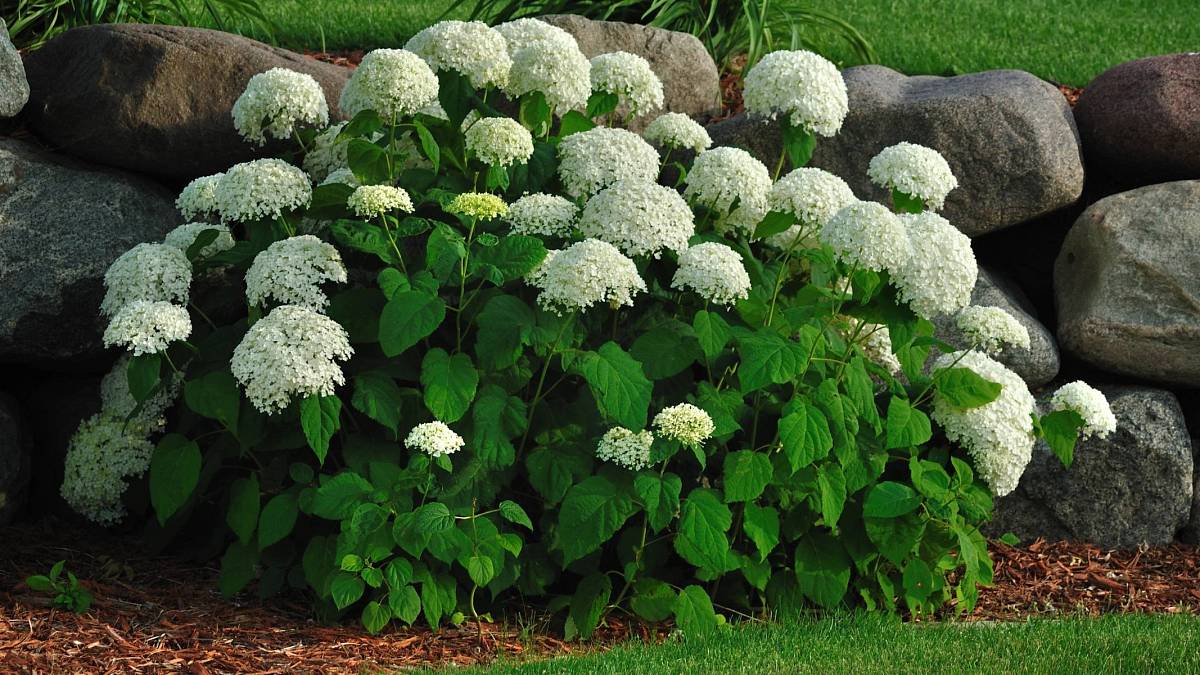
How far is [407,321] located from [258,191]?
951mm

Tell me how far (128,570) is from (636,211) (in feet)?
8.29

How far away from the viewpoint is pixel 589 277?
4.40 meters

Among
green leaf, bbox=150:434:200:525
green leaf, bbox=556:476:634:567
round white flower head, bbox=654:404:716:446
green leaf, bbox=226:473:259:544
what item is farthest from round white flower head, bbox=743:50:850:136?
green leaf, bbox=150:434:200:525

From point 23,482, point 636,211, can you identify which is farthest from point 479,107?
point 23,482

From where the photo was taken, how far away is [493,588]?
4762 millimetres

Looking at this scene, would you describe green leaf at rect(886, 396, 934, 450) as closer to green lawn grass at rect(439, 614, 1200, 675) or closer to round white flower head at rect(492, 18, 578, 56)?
green lawn grass at rect(439, 614, 1200, 675)

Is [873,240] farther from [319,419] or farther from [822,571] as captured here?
[319,419]

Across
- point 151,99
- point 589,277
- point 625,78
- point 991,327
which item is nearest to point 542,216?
point 589,277

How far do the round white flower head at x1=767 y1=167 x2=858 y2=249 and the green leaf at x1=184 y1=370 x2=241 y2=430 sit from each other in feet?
7.07

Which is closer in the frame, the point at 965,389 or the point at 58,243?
the point at 965,389

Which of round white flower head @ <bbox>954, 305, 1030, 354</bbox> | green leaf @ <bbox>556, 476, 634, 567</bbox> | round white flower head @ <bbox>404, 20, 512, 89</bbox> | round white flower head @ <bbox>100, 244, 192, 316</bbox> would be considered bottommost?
green leaf @ <bbox>556, 476, 634, 567</bbox>

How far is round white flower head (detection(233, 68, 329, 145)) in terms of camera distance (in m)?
5.32

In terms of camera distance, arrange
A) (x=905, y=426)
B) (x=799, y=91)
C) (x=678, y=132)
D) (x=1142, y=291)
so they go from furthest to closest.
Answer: (x=1142, y=291)
(x=678, y=132)
(x=799, y=91)
(x=905, y=426)

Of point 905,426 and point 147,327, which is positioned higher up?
point 147,327
